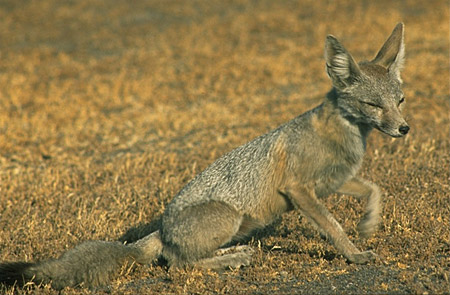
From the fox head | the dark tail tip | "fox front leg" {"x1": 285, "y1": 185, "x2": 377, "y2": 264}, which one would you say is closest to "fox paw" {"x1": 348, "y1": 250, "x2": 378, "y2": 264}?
"fox front leg" {"x1": 285, "y1": 185, "x2": 377, "y2": 264}

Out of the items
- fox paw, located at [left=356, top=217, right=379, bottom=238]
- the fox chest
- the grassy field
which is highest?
the fox chest

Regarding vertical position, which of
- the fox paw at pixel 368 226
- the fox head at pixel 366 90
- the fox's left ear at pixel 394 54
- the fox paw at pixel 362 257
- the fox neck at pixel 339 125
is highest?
the fox's left ear at pixel 394 54

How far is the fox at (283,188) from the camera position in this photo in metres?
5.65

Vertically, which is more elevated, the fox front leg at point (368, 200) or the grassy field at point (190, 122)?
Result: the fox front leg at point (368, 200)

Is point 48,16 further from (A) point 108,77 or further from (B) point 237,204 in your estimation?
(B) point 237,204

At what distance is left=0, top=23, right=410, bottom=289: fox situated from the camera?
222 inches

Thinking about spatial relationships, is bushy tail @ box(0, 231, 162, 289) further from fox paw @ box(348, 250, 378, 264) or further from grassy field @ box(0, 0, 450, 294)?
fox paw @ box(348, 250, 378, 264)

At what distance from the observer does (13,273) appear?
533cm

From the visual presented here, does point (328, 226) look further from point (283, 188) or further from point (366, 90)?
point (366, 90)

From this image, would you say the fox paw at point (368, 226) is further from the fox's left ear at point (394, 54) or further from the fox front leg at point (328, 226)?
the fox's left ear at point (394, 54)

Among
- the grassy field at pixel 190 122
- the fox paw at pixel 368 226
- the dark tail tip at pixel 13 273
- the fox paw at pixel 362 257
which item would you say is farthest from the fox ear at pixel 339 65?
the dark tail tip at pixel 13 273

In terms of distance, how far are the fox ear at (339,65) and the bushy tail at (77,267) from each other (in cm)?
274

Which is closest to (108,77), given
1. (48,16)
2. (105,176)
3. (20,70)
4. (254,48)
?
(20,70)

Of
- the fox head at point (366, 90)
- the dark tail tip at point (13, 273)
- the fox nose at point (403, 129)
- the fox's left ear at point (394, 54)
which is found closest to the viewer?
the dark tail tip at point (13, 273)
